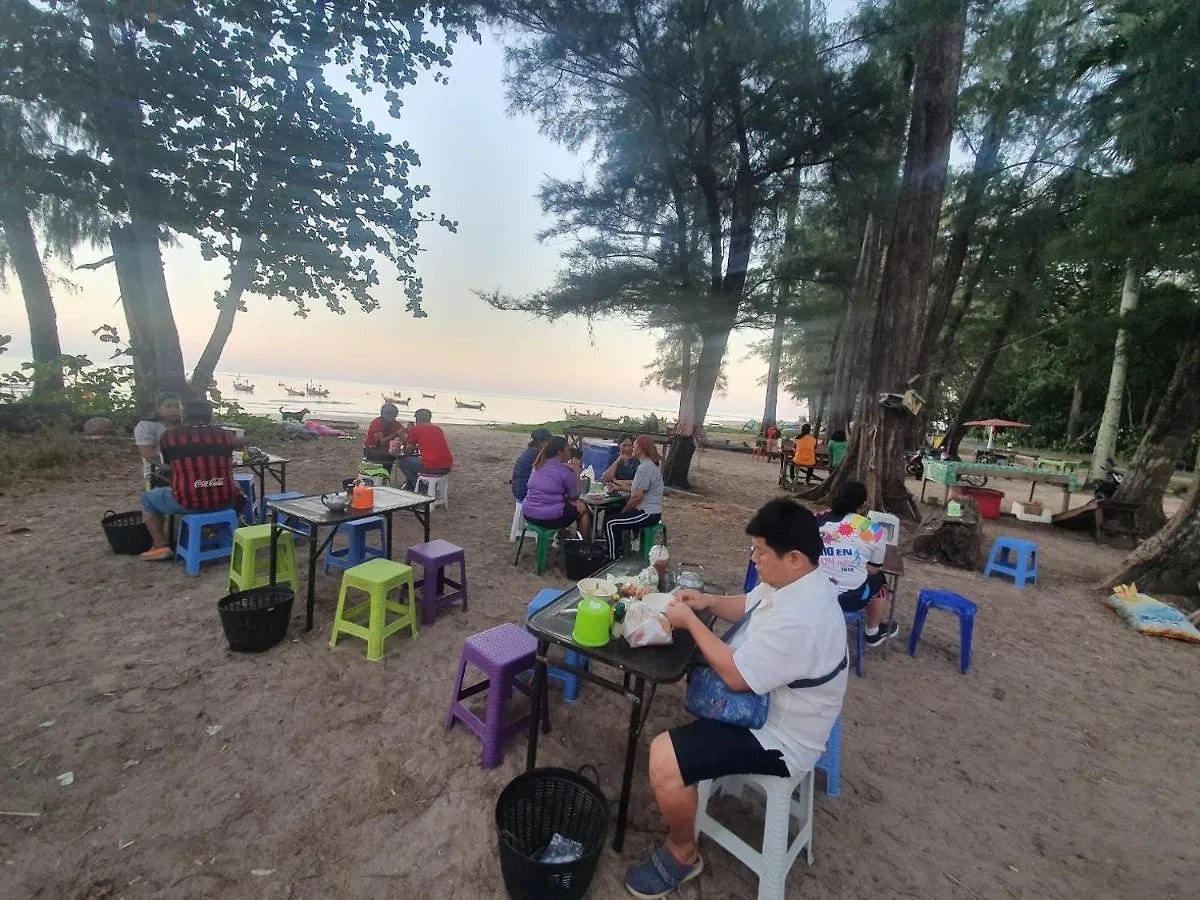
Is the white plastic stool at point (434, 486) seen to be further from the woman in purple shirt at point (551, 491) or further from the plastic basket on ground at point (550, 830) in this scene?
the plastic basket on ground at point (550, 830)

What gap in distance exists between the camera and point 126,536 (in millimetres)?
4621

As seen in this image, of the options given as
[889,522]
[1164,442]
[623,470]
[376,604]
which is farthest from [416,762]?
[1164,442]

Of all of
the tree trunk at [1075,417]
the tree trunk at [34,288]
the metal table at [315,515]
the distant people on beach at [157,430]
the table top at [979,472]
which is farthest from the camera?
the tree trunk at [1075,417]

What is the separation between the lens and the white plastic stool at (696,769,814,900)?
6.07 ft

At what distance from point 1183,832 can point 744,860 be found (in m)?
2.38

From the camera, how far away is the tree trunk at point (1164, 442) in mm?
7430

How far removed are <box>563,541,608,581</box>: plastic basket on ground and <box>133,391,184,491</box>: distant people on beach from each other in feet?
12.9

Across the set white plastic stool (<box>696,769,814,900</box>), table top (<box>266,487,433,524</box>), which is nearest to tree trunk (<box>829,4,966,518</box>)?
white plastic stool (<box>696,769,814,900</box>)

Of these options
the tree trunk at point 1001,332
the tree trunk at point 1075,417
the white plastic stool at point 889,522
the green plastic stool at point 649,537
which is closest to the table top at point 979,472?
the tree trunk at point 1001,332

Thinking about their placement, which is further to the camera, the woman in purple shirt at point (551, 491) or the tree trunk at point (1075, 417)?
the tree trunk at point (1075, 417)

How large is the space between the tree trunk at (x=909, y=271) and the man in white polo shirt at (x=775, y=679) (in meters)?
7.36

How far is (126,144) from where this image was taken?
8648mm

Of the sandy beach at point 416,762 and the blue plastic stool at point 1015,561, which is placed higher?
the blue plastic stool at point 1015,561

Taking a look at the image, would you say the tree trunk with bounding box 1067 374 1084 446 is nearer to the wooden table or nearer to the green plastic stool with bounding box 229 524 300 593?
the wooden table
